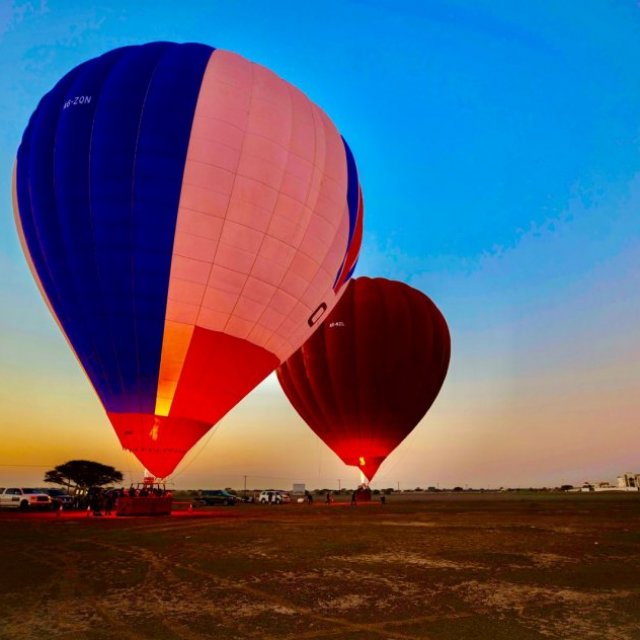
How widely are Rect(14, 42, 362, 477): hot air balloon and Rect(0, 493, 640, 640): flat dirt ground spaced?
13.8 feet

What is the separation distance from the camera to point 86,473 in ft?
186

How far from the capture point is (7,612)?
235 inches

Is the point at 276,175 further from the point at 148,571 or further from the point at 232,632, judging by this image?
the point at 232,632

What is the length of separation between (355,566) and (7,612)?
518 cm

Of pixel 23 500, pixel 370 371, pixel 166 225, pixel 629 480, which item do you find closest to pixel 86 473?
pixel 23 500

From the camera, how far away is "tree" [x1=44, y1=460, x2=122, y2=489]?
186ft

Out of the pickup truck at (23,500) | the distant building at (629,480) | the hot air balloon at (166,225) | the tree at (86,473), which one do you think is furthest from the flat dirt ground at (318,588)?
the distant building at (629,480)

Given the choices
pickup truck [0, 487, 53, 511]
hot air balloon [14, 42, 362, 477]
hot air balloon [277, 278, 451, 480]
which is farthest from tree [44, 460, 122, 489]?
hot air balloon [14, 42, 362, 477]

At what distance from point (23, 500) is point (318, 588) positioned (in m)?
31.2

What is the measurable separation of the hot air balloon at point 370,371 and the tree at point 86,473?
34.3m

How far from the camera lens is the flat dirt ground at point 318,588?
5422 millimetres

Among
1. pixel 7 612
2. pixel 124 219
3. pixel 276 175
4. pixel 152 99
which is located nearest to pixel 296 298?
pixel 276 175

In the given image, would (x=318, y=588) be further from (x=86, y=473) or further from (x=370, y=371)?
(x=86, y=473)

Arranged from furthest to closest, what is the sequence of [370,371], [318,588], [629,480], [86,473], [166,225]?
[629,480], [86,473], [370,371], [166,225], [318,588]
